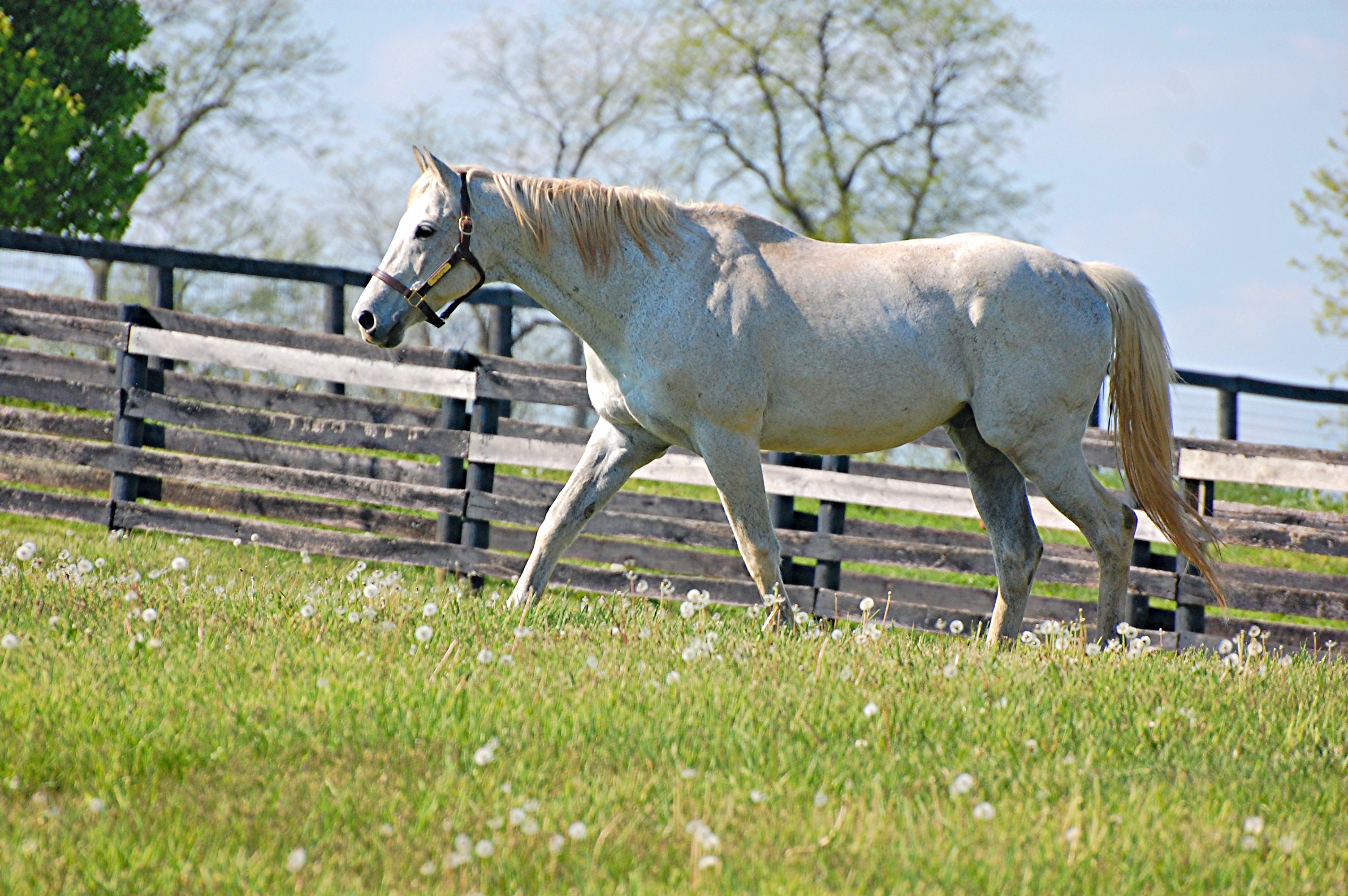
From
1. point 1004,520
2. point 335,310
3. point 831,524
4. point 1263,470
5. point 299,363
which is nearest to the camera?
point 1004,520

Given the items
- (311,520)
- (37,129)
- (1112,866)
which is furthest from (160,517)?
(37,129)

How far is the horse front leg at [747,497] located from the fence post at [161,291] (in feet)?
Result: 23.2

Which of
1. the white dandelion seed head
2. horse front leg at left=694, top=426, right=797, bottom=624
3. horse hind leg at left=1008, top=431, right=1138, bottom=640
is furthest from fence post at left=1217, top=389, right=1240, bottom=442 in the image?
the white dandelion seed head

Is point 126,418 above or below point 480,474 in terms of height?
above

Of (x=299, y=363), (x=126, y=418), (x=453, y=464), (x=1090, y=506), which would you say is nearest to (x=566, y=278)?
(x=1090, y=506)

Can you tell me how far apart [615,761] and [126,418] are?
824 cm

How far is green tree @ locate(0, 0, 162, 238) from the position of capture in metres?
20.5

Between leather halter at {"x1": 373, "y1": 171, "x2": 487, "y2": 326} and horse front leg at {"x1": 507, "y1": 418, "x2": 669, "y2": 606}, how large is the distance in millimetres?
896

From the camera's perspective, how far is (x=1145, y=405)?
20.8 ft

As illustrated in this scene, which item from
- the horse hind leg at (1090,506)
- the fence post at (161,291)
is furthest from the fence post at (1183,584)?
the fence post at (161,291)

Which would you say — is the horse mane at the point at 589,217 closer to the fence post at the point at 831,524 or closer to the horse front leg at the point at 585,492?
the horse front leg at the point at 585,492

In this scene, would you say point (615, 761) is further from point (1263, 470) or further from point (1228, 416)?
point (1228, 416)

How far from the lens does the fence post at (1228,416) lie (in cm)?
960

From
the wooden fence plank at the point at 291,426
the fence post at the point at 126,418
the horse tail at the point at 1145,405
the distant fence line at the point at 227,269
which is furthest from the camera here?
the distant fence line at the point at 227,269
